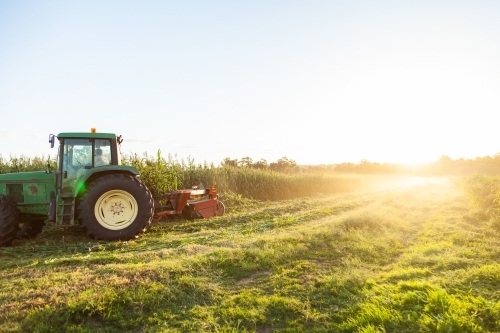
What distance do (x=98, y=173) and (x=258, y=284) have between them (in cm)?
517

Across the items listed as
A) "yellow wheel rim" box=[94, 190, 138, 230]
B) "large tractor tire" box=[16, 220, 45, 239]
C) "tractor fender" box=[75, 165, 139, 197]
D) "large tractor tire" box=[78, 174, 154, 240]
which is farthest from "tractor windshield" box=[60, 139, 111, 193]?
"large tractor tire" box=[16, 220, 45, 239]

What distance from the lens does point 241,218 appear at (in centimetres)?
1166

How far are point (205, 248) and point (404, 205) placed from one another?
35.9 ft

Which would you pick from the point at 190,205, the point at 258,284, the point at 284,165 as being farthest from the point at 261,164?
the point at 258,284

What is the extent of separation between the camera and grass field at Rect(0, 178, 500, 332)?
13.3 feet

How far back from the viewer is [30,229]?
9.09m

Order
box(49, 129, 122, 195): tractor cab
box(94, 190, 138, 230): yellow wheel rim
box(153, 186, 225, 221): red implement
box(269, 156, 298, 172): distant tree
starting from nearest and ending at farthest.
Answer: box(94, 190, 138, 230): yellow wheel rim
box(49, 129, 122, 195): tractor cab
box(153, 186, 225, 221): red implement
box(269, 156, 298, 172): distant tree

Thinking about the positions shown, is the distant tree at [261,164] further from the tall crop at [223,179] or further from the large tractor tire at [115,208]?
the large tractor tire at [115,208]

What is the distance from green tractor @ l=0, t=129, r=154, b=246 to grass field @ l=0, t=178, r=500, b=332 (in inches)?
20.1

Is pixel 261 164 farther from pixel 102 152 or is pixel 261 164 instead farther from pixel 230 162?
pixel 102 152

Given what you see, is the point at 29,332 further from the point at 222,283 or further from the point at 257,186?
the point at 257,186

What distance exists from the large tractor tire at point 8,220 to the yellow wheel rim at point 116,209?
5.43 ft

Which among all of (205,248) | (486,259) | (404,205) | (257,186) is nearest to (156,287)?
(205,248)

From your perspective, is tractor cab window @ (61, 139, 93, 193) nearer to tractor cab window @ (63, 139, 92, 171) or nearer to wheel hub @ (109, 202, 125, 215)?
tractor cab window @ (63, 139, 92, 171)
